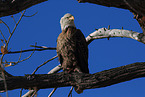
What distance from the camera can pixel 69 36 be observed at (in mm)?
4191

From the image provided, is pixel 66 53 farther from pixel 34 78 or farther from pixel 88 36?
pixel 34 78

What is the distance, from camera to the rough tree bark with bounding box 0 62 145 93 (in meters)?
2.82

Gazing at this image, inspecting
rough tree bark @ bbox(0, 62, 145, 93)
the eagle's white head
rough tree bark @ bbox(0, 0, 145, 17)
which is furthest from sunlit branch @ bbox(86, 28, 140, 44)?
rough tree bark @ bbox(0, 0, 145, 17)

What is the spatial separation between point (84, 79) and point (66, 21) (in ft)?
6.61

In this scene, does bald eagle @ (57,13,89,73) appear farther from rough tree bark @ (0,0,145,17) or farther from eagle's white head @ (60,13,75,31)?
rough tree bark @ (0,0,145,17)

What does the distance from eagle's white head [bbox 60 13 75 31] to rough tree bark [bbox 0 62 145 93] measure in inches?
70.7

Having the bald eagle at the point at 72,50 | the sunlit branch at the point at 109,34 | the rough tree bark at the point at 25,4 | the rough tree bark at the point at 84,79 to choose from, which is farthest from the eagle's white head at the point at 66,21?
the rough tree bark at the point at 25,4

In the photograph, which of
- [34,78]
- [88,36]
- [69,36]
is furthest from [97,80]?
[88,36]

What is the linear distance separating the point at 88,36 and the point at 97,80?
2275mm

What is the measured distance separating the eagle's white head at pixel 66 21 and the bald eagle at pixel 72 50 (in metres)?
0.23

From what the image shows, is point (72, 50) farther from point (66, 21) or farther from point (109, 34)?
point (109, 34)

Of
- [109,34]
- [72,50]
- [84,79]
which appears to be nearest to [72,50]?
[72,50]

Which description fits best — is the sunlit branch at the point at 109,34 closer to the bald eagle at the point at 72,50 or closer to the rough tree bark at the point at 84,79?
the bald eagle at the point at 72,50

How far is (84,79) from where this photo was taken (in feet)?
9.67
